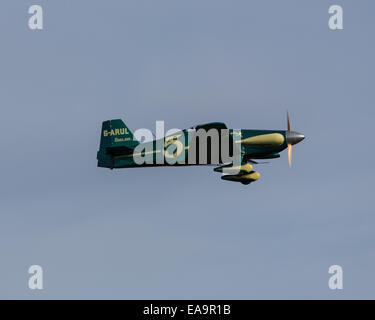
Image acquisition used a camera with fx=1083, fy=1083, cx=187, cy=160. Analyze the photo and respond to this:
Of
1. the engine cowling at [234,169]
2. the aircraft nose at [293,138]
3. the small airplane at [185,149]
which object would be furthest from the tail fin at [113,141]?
the aircraft nose at [293,138]

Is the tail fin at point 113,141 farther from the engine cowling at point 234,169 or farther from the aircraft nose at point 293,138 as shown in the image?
the aircraft nose at point 293,138

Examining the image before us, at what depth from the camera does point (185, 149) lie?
71.4 metres

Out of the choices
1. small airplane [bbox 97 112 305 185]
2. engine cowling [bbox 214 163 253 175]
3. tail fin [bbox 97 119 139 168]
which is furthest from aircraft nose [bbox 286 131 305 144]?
tail fin [bbox 97 119 139 168]

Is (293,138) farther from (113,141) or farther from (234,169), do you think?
(113,141)

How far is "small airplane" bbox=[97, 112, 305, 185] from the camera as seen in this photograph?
71.2 m

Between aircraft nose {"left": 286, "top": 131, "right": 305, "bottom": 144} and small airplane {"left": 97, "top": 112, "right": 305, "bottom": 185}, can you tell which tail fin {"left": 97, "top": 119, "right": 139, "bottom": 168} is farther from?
aircraft nose {"left": 286, "top": 131, "right": 305, "bottom": 144}

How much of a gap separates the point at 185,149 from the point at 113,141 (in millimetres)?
4787

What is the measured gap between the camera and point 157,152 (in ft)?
234
